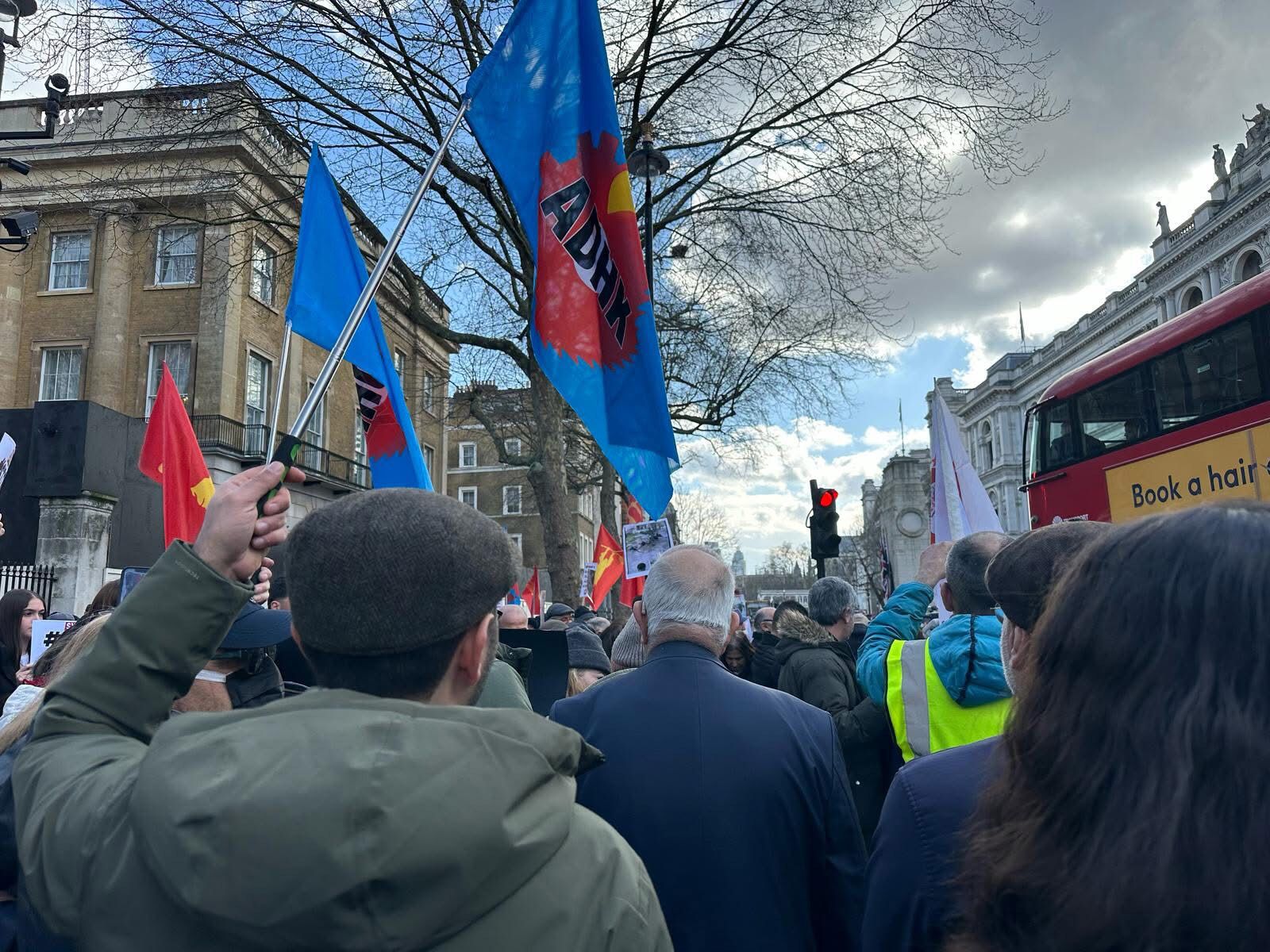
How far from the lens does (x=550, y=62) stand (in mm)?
4035

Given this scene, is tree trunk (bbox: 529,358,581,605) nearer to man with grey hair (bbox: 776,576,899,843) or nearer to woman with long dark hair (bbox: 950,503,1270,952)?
man with grey hair (bbox: 776,576,899,843)

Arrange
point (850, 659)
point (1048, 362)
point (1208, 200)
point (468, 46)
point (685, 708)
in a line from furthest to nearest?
point (1048, 362) < point (1208, 200) < point (468, 46) < point (850, 659) < point (685, 708)

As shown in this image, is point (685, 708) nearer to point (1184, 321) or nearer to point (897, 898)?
point (897, 898)

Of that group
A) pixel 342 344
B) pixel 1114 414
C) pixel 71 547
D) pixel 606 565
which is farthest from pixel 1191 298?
pixel 342 344

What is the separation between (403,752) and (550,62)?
12.1ft

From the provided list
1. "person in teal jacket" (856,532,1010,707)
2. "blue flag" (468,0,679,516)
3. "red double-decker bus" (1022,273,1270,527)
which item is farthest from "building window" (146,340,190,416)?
"person in teal jacket" (856,532,1010,707)

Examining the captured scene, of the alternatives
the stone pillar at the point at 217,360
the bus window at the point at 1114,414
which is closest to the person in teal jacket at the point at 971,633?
the bus window at the point at 1114,414

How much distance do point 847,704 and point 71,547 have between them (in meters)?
12.3

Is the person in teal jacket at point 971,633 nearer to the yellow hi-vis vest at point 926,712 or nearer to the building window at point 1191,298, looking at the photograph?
the yellow hi-vis vest at point 926,712

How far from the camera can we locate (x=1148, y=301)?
47.6m

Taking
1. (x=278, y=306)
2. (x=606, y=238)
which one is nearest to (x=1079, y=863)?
(x=606, y=238)

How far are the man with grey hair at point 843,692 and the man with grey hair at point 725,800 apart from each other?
137 cm

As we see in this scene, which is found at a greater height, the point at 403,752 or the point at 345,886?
the point at 403,752

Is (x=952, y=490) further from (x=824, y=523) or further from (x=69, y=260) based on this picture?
(x=69, y=260)
